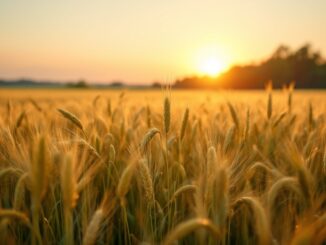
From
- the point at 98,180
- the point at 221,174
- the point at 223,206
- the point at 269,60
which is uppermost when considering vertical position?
the point at 269,60

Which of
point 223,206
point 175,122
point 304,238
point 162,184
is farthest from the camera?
point 175,122

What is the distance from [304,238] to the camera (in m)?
0.77

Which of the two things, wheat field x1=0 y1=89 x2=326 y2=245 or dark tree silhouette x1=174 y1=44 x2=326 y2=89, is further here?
dark tree silhouette x1=174 y1=44 x2=326 y2=89

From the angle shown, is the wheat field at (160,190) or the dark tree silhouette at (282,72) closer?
the wheat field at (160,190)

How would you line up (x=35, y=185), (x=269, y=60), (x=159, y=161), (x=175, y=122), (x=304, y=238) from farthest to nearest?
(x=269, y=60) < (x=175, y=122) < (x=159, y=161) < (x=35, y=185) < (x=304, y=238)

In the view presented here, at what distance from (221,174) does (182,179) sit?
0.50 metres

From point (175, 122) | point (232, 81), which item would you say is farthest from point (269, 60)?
point (175, 122)

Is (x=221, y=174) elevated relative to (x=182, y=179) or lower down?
elevated

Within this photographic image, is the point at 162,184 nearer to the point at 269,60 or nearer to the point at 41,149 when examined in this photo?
the point at 41,149

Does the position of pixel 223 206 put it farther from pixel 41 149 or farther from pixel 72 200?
pixel 41 149

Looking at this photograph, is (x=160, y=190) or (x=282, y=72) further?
(x=282, y=72)

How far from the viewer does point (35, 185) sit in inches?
36.6

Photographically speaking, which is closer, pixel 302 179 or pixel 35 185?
pixel 35 185

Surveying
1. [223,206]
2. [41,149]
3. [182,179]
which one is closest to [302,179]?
[223,206]
